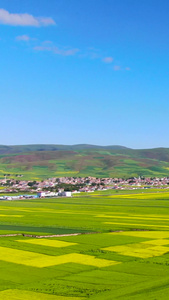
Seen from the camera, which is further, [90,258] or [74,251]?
[74,251]

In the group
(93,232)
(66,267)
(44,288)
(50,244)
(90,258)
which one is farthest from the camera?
(93,232)

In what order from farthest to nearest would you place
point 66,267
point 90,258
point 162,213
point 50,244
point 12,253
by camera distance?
1. point 162,213
2. point 50,244
3. point 12,253
4. point 90,258
5. point 66,267

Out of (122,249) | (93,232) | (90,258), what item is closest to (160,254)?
(122,249)

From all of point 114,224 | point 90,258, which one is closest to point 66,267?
point 90,258

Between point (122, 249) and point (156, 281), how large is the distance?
37.2ft

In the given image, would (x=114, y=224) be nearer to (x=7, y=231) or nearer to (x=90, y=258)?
(x=7, y=231)

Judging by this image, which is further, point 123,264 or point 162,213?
point 162,213

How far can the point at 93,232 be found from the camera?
51094 mm

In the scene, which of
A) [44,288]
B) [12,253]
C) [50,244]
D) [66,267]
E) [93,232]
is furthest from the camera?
[93,232]

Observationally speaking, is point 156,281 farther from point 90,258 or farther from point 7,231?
point 7,231

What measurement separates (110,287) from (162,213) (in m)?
51.6

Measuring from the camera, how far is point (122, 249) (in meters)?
39.1

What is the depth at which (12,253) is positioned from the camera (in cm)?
3709

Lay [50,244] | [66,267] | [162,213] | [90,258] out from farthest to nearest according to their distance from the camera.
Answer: [162,213] < [50,244] < [90,258] < [66,267]
